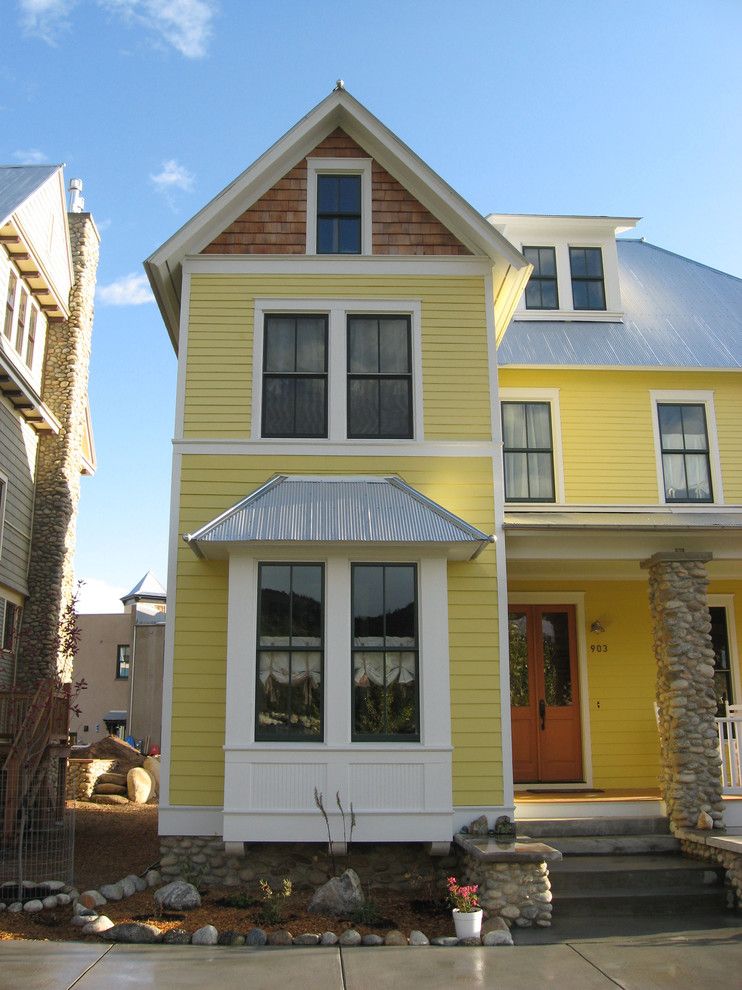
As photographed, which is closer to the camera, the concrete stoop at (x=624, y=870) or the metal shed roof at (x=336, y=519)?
the concrete stoop at (x=624, y=870)

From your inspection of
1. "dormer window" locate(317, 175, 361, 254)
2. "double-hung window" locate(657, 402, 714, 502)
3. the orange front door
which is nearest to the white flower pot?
the orange front door

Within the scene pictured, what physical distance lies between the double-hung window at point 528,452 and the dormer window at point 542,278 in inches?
79.6

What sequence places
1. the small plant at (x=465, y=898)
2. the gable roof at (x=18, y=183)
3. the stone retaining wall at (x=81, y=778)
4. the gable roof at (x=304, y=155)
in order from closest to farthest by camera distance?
the small plant at (x=465, y=898) → the gable roof at (x=304, y=155) → the gable roof at (x=18, y=183) → the stone retaining wall at (x=81, y=778)

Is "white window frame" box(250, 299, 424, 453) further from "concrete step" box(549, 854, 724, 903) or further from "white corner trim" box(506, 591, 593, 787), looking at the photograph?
"concrete step" box(549, 854, 724, 903)

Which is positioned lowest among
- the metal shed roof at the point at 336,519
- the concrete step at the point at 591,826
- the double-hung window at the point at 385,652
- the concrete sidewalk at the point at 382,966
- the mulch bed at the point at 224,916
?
the concrete sidewalk at the point at 382,966

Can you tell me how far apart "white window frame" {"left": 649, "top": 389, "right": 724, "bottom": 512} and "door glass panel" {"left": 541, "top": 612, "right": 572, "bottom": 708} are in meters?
2.24

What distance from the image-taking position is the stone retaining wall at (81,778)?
55.4ft

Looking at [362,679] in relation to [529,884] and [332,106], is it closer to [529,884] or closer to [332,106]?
[529,884]

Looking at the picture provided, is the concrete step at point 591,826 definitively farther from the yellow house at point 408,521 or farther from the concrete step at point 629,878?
the concrete step at point 629,878

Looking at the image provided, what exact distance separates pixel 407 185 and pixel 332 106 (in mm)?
1302

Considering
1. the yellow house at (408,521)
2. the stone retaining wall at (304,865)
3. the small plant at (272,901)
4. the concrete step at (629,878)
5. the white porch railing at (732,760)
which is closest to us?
the small plant at (272,901)

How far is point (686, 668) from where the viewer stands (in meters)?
10.1

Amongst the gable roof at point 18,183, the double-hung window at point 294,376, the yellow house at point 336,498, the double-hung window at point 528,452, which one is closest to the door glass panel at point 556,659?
the double-hung window at point 528,452

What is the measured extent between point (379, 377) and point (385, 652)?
3.26 m
